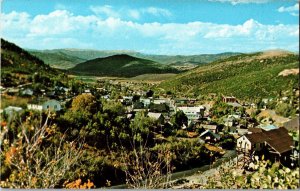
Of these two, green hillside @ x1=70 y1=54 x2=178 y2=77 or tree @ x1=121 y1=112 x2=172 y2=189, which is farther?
green hillside @ x1=70 y1=54 x2=178 y2=77

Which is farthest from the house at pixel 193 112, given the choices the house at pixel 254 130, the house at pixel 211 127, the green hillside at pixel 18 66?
the green hillside at pixel 18 66

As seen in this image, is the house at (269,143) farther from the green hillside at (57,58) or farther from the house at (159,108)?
the green hillside at (57,58)

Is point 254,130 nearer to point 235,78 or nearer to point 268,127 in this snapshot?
point 268,127

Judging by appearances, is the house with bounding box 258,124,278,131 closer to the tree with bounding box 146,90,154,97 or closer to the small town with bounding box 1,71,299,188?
the small town with bounding box 1,71,299,188

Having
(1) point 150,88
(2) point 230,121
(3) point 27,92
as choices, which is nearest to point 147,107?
(1) point 150,88

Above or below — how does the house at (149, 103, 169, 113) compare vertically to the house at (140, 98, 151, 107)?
below

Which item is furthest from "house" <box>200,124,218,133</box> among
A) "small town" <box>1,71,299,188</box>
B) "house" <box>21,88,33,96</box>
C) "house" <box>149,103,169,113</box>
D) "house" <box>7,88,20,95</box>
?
"house" <box>7,88,20,95</box>

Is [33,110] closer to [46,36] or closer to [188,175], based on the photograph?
[46,36]
